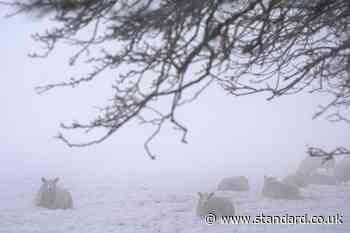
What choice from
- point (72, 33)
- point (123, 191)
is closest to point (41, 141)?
point (123, 191)

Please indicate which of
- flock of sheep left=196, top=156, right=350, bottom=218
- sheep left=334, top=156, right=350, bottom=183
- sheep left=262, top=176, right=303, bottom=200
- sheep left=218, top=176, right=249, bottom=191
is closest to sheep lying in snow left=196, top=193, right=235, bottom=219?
flock of sheep left=196, top=156, right=350, bottom=218

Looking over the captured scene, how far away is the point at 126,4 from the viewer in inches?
119

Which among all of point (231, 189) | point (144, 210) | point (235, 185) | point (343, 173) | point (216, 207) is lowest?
point (144, 210)

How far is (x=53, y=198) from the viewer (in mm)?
11781

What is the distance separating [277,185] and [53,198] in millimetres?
6686

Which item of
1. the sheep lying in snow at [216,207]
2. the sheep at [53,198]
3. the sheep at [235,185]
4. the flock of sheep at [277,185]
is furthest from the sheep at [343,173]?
the sheep at [53,198]

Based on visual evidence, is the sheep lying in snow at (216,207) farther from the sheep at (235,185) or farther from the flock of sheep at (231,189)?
the sheep at (235,185)

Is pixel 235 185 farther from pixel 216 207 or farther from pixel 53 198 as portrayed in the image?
pixel 53 198

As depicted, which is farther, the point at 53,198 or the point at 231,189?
the point at 231,189

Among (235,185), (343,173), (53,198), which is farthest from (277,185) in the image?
(53,198)

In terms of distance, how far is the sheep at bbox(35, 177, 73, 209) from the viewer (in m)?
11.5

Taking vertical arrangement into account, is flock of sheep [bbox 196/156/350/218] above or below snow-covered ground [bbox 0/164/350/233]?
above

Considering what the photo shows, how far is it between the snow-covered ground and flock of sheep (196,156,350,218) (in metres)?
0.38

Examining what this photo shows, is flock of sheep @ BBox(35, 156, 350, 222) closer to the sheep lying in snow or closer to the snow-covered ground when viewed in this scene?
the sheep lying in snow
